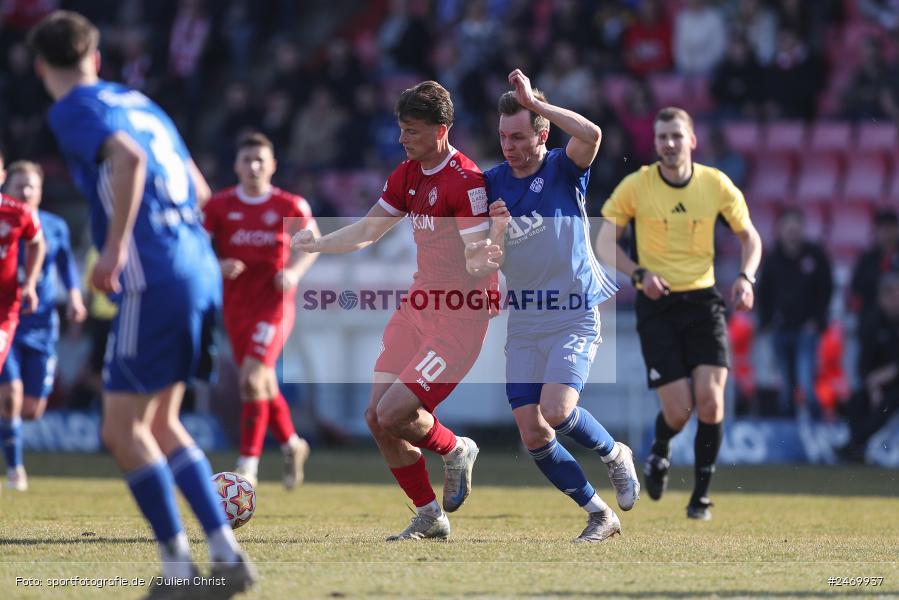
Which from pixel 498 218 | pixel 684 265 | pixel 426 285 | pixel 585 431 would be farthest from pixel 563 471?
pixel 684 265

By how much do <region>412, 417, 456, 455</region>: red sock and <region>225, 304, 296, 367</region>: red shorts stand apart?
3.25 m

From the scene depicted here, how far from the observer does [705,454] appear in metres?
9.14

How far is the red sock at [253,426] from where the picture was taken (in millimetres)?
10477

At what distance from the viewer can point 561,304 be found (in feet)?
24.8

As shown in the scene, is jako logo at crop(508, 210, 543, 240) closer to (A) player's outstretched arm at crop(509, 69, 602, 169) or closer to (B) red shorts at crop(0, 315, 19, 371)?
(A) player's outstretched arm at crop(509, 69, 602, 169)

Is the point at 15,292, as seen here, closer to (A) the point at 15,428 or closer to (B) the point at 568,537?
(A) the point at 15,428

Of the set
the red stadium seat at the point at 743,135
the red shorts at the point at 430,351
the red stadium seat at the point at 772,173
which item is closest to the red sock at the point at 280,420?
the red shorts at the point at 430,351

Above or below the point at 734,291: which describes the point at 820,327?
below

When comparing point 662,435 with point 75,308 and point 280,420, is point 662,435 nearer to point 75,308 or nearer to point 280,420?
point 280,420

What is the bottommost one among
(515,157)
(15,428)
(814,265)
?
(15,428)

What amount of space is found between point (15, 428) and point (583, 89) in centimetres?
901

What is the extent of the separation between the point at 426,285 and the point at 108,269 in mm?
2641

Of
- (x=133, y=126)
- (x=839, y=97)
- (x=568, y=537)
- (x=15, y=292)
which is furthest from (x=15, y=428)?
(x=839, y=97)

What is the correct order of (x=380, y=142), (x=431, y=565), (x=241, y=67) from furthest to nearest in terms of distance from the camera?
(x=241, y=67) < (x=380, y=142) < (x=431, y=565)
